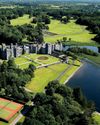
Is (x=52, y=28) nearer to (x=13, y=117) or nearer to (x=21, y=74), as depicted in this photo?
(x=21, y=74)

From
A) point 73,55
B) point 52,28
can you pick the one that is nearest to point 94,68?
point 73,55

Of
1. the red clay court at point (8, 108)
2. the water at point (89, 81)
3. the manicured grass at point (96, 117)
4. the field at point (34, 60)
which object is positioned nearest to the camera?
the red clay court at point (8, 108)

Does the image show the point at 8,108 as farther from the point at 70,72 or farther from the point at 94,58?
the point at 94,58

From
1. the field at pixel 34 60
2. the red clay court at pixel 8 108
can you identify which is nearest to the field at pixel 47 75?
the field at pixel 34 60

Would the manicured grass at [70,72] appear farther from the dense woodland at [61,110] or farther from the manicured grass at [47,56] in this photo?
the dense woodland at [61,110]

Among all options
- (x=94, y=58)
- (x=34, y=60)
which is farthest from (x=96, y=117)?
(x=94, y=58)
